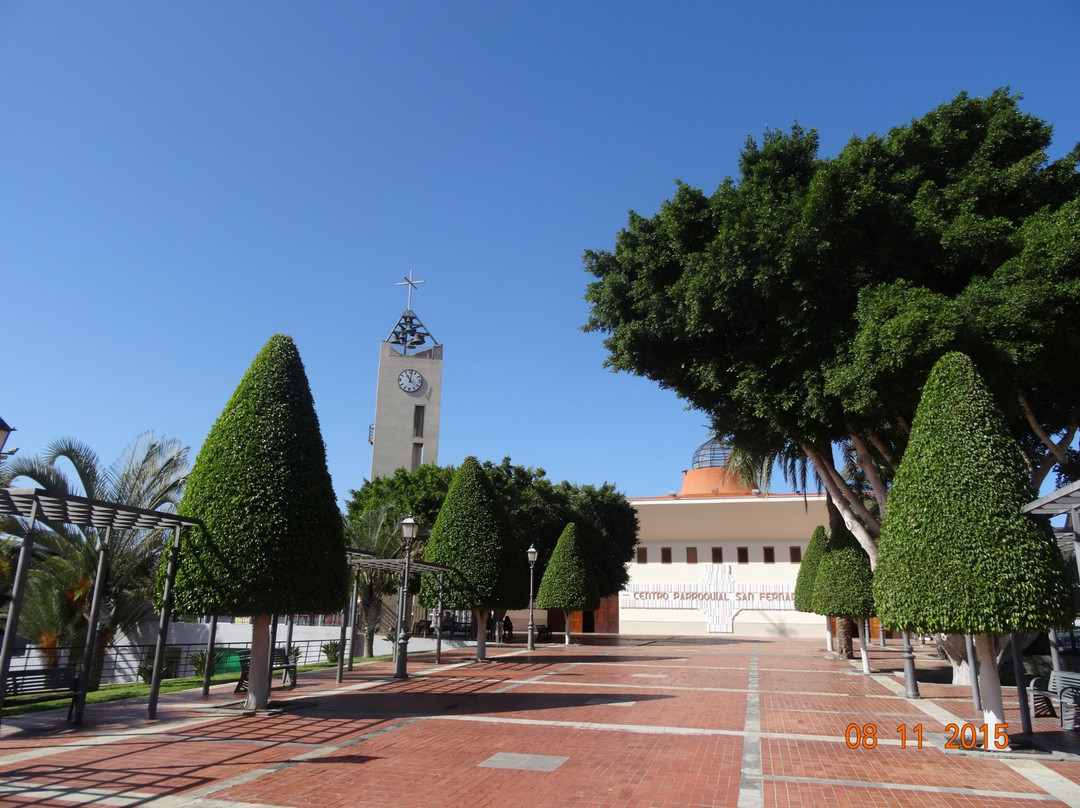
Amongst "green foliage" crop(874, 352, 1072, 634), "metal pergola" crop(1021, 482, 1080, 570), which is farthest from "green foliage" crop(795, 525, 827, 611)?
"metal pergola" crop(1021, 482, 1080, 570)

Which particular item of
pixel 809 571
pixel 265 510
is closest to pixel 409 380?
pixel 809 571

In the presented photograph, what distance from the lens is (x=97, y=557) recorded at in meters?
16.4

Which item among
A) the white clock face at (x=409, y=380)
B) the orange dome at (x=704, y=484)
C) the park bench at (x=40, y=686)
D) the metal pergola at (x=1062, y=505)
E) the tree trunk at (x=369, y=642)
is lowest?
the tree trunk at (x=369, y=642)

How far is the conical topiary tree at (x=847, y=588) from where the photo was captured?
1819 cm

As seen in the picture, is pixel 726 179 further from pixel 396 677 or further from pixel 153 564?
pixel 153 564

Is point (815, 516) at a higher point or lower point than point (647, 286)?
lower

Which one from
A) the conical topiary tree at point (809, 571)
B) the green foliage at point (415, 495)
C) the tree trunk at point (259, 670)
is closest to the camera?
the tree trunk at point (259, 670)

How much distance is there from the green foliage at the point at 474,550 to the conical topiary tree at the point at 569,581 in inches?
298

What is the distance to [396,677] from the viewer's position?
639 inches

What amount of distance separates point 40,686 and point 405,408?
114 ft

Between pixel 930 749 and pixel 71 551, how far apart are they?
17981 mm

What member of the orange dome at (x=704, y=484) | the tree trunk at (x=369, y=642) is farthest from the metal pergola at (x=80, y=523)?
the orange dome at (x=704, y=484)

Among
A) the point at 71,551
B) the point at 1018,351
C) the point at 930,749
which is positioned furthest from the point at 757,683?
the point at 71,551

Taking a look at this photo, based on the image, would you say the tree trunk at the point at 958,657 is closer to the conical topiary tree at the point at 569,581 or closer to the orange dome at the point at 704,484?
the conical topiary tree at the point at 569,581
